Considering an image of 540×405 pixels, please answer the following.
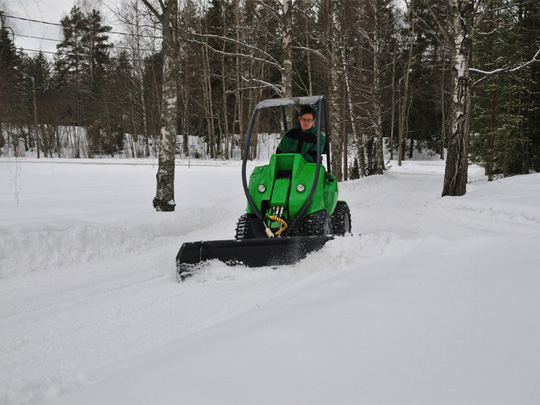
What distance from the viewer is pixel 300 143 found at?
560 centimetres

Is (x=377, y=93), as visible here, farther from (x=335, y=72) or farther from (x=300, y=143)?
(x=300, y=143)

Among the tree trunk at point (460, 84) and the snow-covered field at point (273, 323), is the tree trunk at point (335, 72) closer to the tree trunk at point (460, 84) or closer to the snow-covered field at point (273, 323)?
the tree trunk at point (460, 84)

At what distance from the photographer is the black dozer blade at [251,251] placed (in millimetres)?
4168

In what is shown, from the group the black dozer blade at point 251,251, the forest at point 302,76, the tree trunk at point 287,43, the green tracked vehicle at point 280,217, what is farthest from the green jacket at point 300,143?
the tree trunk at point 287,43

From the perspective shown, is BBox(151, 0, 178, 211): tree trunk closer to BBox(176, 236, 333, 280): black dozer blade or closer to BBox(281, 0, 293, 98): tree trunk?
BBox(281, 0, 293, 98): tree trunk

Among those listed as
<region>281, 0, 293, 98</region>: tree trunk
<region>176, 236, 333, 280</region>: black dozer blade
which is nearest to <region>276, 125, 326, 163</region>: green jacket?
<region>176, 236, 333, 280</region>: black dozer blade

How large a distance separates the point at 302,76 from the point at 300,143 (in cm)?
2896

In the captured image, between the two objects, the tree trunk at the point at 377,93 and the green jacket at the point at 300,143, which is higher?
the tree trunk at the point at 377,93

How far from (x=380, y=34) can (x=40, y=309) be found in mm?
20009

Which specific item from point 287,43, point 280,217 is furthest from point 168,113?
point 287,43

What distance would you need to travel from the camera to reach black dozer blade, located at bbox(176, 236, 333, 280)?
164 inches

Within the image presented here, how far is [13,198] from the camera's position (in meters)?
10.0

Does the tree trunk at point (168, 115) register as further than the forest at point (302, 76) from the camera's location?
No

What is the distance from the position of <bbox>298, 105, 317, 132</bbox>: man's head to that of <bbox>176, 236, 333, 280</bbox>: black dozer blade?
6.26 ft
